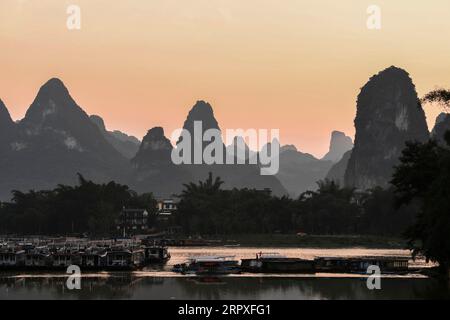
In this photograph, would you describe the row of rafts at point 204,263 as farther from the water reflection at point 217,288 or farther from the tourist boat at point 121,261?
the water reflection at point 217,288

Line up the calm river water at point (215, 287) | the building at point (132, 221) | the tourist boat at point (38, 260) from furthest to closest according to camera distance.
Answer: the building at point (132, 221)
the tourist boat at point (38, 260)
the calm river water at point (215, 287)

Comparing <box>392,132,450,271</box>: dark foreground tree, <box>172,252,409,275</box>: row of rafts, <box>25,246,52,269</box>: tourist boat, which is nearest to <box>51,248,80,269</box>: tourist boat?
<box>25,246,52,269</box>: tourist boat

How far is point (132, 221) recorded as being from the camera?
557 ft

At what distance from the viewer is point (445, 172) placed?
52.6m

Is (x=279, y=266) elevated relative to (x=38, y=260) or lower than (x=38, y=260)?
lower

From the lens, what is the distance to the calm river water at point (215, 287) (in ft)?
181

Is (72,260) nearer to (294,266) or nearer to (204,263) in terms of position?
(204,263)

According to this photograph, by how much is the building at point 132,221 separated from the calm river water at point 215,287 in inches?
3713

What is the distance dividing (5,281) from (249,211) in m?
87.4

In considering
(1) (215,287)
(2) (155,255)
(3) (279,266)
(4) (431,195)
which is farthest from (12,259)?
(4) (431,195)

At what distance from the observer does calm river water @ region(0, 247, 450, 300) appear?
5503 cm

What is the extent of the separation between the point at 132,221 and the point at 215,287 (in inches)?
4362

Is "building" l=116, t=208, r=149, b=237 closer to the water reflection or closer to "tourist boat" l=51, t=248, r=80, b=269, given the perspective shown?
"tourist boat" l=51, t=248, r=80, b=269

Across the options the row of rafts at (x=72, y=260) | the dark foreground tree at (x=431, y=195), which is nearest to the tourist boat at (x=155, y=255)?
the row of rafts at (x=72, y=260)
